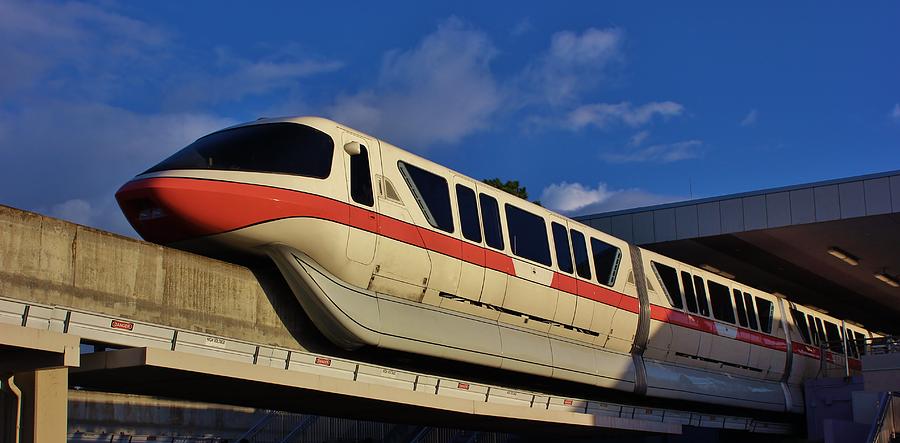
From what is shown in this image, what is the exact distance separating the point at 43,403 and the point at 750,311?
1843 centimetres

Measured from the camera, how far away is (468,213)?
49.8 ft

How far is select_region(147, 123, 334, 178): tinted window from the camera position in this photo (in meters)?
12.1

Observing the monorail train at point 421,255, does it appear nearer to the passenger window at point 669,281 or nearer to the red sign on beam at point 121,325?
the passenger window at point 669,281

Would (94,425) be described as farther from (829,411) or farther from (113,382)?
(829,411)

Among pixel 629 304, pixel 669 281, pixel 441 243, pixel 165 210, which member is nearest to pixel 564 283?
pixel 629 304

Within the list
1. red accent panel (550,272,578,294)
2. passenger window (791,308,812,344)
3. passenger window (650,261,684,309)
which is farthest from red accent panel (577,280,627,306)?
passenger window (791,308,812,344)

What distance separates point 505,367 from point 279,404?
135 inches

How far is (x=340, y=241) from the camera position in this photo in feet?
41.6

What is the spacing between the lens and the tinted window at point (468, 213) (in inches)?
589

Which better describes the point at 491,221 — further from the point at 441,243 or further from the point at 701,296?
the point at 701,296

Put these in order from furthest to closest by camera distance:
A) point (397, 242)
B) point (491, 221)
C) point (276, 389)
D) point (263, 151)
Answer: point (491, 221)
point (397, 242)
point (263, 151)
point (276, 389)

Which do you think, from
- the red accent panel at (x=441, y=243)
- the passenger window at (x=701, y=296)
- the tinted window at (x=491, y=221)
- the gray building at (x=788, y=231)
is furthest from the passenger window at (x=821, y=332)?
the red accent panel at (x=441, y=243)

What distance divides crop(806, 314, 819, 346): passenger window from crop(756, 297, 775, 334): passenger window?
2.79m

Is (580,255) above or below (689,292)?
above
